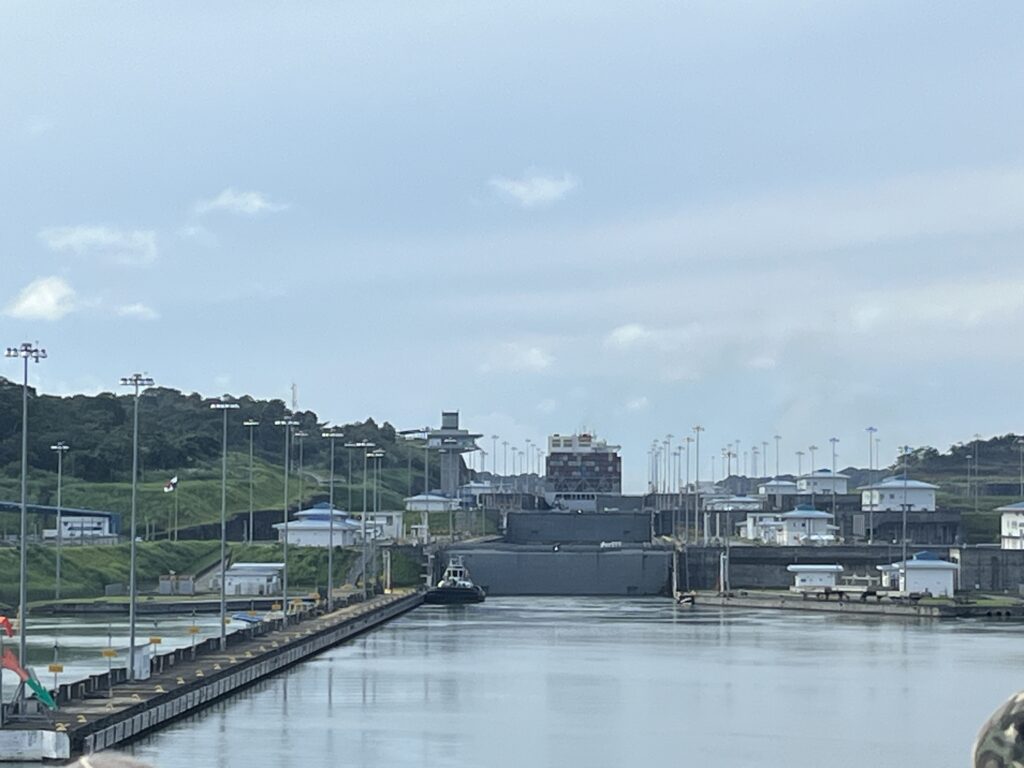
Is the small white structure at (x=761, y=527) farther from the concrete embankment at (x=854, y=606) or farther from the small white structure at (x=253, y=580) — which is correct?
the small white structure at (x=253, y=580)

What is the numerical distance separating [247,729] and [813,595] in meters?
82.1

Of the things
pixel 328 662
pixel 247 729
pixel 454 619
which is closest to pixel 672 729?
pixel 247 729

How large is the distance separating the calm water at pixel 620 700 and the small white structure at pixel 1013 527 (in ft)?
150

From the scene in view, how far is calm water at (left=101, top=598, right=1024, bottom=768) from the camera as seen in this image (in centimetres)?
5450

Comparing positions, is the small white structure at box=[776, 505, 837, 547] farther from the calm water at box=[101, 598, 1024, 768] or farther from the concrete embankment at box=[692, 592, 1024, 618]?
the calm water at box=[101, 598, 1024, 768]

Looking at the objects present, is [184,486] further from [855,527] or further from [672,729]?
[672,729]

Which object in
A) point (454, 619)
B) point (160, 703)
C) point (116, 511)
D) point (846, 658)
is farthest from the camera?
point (116, 511)

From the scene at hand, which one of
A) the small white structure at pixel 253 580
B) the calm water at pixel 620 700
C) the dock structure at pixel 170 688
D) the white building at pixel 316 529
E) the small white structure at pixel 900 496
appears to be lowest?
the calm water at pixel 620 700

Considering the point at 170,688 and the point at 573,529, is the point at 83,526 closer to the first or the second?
the point at 573,529

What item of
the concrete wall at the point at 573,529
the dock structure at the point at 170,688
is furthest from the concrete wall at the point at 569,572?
the dock structure at the point at 170,688

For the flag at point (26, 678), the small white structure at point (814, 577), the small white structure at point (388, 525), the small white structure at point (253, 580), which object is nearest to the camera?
the flag at point (26, 678)

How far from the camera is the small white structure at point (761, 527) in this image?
173875 mm

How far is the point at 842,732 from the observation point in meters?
60.9

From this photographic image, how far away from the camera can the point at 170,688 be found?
198 feet
